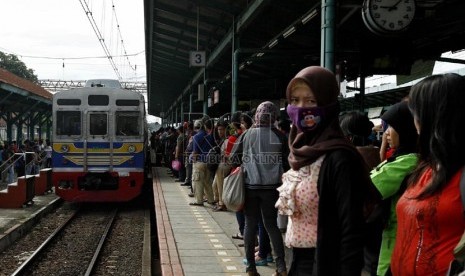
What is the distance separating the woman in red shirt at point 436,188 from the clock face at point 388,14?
14.8ft

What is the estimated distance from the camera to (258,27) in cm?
1362

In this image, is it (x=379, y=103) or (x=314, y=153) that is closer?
(x=314, y=153)

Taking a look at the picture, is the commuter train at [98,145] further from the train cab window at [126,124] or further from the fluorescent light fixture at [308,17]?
the fluorescent light fixture at [308,17]

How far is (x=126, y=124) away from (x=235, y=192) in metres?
8.47

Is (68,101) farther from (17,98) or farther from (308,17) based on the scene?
(17,98)

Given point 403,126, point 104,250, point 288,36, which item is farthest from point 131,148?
point 403,126

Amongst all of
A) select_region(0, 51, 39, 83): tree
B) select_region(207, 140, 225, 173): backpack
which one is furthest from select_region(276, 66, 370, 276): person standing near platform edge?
select_region(0, 51, 39, 83): tree

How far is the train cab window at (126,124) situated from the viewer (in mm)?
12836

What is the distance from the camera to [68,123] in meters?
12.7

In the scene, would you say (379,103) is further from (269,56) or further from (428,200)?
(428,200)

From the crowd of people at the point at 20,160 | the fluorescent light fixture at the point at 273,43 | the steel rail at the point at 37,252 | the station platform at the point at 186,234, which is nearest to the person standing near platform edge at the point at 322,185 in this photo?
the station platform at the point at 186,234

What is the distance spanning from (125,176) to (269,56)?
4.52m

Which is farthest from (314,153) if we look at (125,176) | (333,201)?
(125,176)

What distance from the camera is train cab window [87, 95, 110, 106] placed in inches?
509
